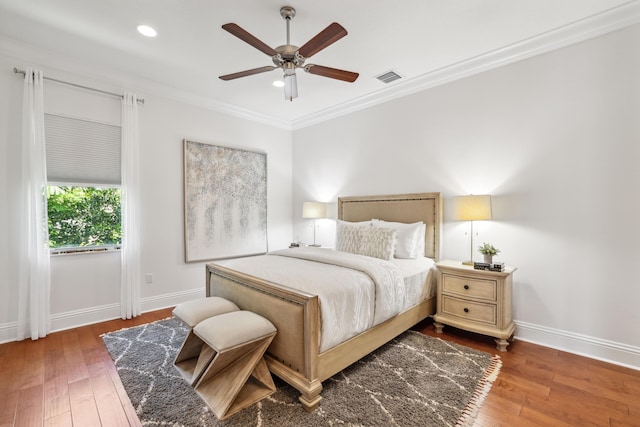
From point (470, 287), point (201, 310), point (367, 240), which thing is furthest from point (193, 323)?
point (470, 287)

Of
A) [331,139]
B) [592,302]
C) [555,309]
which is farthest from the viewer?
[331,139]

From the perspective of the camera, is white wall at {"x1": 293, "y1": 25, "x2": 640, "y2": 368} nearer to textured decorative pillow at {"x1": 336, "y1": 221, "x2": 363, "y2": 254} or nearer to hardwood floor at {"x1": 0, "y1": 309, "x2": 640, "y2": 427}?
hardwood floor at {"x1": 0, "y1": 309, "x2": 640, "y2": 427}

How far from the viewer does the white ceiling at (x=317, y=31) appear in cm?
228

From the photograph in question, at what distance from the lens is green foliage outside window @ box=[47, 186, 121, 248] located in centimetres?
312

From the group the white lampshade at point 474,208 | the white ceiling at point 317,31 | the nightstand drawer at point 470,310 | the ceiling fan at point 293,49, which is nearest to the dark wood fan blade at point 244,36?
the ceiling fan at point 293,49

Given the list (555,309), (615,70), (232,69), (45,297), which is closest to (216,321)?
(45,297)

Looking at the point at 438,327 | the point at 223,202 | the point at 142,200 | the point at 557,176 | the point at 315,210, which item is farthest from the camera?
the point at 315,210

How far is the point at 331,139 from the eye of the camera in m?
4.70

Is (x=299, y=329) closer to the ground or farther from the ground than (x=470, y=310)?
farther from the ground

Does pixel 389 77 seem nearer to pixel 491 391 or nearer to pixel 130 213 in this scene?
pixel 491 391

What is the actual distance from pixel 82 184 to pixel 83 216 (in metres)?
0.36

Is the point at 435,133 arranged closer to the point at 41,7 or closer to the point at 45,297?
the point at 41,7

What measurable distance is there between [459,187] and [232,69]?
284 cm

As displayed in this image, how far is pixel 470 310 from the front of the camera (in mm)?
2818
